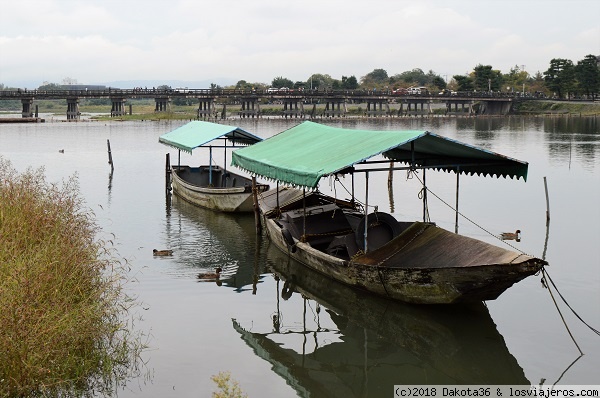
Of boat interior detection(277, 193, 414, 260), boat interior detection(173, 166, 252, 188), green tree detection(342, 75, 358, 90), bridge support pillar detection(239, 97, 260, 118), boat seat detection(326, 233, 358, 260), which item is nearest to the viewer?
boat interior detection(277, 193, 414, 260)

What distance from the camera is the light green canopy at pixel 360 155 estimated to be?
15.4 metres

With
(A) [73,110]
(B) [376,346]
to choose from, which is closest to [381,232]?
(B) [376,346]

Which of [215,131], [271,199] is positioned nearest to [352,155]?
[271,199]

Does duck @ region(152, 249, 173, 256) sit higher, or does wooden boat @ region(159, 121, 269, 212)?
wooden boat @ region(159, 121, 269, 212)

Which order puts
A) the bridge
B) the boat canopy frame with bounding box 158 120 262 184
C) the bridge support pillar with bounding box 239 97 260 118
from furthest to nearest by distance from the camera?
the bridge support pillar with bounding box 239 97 260 118 < the bridge < the boat canopy frame with bounding box 158 120 262 184

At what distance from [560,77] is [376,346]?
114006 mm

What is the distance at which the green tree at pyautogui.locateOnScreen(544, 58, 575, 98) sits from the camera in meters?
116

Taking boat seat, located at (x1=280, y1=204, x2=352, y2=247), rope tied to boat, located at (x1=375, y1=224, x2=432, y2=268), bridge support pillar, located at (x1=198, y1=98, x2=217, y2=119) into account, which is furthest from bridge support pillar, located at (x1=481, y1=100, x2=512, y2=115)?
rope tied to boat, located at (x1=375, y1=224, x2=432, y2=268)

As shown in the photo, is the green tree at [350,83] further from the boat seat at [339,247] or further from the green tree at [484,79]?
the boat seat at [339,247]

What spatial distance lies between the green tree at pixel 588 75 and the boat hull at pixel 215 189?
94833 millimetres

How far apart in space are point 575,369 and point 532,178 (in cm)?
2650

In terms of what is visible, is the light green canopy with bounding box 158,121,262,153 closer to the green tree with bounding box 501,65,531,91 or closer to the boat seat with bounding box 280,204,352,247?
the boat seat with bounding box 280,204,352,247

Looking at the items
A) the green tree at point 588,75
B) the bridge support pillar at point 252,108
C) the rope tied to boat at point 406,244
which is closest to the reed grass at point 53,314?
the rope tied to boat at point 406,244

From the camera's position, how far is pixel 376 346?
44.6 ft
